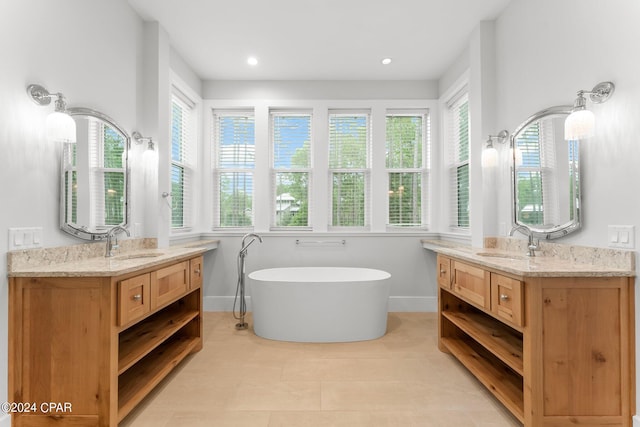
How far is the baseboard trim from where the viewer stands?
157 inches

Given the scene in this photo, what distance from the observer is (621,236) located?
1695mm

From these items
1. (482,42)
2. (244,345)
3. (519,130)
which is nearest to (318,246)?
(244,345)

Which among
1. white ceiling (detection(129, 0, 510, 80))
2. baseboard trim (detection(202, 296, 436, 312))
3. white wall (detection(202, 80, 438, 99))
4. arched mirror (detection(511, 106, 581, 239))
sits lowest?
baseboard trim (detection(202, 296, 436, 312))

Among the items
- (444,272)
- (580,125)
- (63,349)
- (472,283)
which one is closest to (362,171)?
(444,272)

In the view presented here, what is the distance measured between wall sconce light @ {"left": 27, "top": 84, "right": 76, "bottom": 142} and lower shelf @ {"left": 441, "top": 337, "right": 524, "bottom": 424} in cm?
282

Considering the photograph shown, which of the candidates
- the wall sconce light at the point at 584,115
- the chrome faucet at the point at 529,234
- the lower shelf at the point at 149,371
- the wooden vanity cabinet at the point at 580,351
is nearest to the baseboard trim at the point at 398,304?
the lower shelf at the point at 149,371

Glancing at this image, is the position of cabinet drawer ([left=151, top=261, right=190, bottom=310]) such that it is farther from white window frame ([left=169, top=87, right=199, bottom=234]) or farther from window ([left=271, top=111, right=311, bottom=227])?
window ([left=271, top=111, right=311, bottom=227])

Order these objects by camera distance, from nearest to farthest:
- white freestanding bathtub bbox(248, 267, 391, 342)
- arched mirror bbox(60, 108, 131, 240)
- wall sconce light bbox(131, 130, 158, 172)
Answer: arched mirror bbox(60, 108, 131, 240)
wall sconce light bbox(131, 130, 158, 172)
white freestanding bathtub bbox(248, 267, 391, 342)

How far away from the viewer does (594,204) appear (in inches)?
74.4

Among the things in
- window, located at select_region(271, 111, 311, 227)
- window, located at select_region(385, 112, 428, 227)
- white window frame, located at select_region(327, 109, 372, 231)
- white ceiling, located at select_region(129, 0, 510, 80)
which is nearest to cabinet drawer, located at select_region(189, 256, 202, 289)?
window, located at select_region(271, 111, 311, 227)

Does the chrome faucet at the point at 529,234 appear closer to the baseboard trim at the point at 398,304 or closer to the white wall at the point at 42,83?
the baseboard trim at the point at 398,304

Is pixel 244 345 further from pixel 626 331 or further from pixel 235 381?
A: pixel 626 331

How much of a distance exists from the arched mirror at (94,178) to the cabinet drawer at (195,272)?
0.60 metres

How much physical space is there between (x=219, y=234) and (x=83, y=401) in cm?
249
